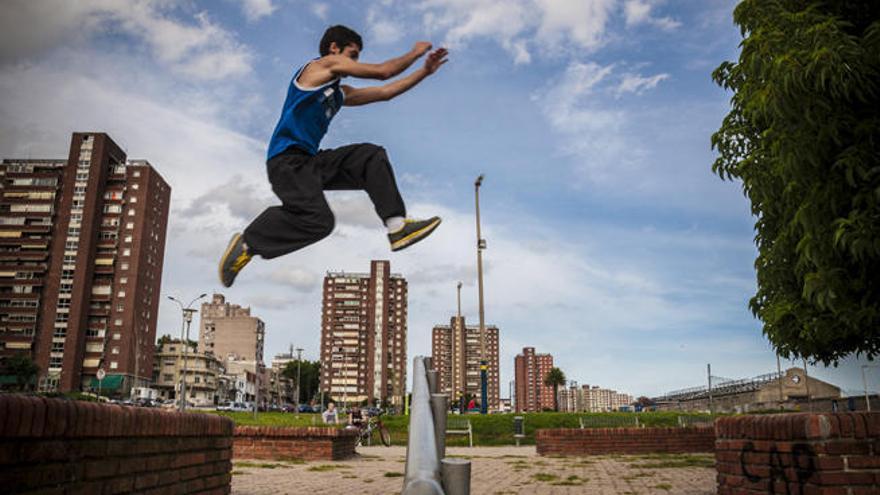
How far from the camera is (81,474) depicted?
3.62 metres

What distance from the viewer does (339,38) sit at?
4.48m

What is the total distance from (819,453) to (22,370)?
334ft

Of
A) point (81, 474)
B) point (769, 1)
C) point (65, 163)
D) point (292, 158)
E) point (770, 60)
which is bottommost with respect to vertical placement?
point (81, 474)

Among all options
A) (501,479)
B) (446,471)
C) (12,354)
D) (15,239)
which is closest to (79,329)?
(12,354)

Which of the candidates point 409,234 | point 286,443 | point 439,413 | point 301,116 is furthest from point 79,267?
point 439,413

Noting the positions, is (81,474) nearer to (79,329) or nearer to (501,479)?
(501,479)

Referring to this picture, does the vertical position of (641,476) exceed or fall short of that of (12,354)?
it falls short

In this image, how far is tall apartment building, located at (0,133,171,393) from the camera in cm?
9419

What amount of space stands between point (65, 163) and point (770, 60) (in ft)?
365

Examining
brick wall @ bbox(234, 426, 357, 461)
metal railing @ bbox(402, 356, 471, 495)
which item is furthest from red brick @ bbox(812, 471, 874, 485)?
brick wall @ bbox(234, 426, 357, 461)

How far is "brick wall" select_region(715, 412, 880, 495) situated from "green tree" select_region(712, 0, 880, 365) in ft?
6.58

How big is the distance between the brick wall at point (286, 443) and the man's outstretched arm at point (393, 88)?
11306 mm

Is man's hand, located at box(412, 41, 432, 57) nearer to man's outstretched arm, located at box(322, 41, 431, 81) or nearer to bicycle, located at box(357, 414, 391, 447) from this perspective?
man's outstretched arm, located at box(322, 41, 431, 81)

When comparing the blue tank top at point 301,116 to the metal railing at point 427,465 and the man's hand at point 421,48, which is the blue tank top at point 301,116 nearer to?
the man's hand at point 421,48
